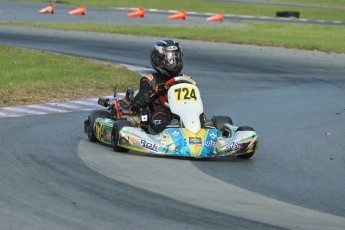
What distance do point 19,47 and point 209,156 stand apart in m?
15.3

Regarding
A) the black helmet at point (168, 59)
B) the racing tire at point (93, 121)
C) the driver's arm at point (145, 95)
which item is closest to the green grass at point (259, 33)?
the racing tire at point (93, 121)

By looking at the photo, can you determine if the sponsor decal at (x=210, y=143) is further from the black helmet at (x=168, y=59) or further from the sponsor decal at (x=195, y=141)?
the black helmet at (x=168, y=59)

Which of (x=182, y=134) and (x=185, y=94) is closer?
(x=182, y=134)

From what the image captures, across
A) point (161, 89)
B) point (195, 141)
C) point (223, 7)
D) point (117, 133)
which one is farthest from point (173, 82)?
point (223, 7)

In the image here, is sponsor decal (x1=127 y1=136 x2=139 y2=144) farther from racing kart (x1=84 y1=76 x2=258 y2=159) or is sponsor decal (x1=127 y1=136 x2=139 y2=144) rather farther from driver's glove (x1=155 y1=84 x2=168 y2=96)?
driver's glove (x1=155 y1=84 x2=168 y2=96)

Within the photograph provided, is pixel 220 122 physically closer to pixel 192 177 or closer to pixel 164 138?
pixel 164 138

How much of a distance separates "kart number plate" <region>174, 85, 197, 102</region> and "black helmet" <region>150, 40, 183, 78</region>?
0.50 metres

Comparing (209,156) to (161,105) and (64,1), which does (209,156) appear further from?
(64,1)

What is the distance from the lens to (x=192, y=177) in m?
9.42

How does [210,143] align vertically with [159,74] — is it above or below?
below

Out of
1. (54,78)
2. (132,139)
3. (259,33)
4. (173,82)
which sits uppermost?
(173,82)

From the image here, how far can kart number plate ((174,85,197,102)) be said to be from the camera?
11023mm

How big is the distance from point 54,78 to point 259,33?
46.6ft

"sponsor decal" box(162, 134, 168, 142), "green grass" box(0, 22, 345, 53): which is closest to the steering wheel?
"sponsor decal" box(162, 134, 168, 142)
